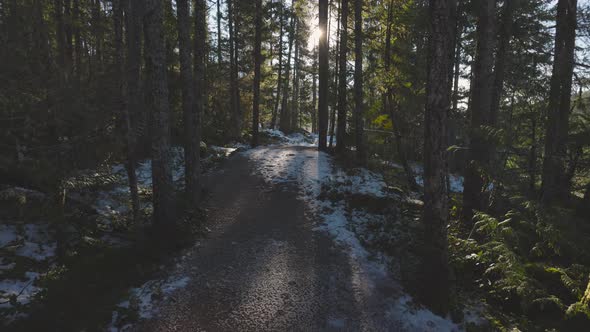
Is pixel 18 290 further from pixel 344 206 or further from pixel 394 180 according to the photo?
pixel 394 180

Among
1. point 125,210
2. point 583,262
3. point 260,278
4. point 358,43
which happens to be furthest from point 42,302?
point 358,43

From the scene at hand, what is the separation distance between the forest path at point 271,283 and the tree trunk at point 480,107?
3.85 m

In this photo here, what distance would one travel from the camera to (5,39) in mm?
5836

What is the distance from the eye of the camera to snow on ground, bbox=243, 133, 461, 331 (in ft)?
17.9

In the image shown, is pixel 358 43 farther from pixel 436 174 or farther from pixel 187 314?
pixel 187 314

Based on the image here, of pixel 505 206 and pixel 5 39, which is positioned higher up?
pixel 5 39

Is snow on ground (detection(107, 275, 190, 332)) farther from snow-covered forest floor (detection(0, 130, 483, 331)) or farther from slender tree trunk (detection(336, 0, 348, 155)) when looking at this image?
slender tree trunk (detection(336, 0, 348, 155))

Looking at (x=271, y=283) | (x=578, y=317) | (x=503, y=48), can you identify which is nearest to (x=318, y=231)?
(x=271, y=283)

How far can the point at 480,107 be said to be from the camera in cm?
812

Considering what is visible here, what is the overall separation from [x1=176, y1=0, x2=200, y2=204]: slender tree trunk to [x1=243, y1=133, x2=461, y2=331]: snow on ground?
3.36 metres

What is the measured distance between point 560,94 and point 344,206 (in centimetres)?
706

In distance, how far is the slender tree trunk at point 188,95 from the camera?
8.59m

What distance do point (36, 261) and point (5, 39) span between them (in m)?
4.13

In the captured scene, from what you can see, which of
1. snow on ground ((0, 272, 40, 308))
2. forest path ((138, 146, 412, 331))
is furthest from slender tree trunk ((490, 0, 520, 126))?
snow on ground ((0, 272, 40, 308))
